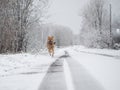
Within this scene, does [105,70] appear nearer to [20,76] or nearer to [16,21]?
[20,76]

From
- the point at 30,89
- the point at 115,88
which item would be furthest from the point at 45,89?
the point at 115,88

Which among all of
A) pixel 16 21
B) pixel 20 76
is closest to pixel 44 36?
pixel 16 21

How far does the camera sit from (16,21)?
24.0m

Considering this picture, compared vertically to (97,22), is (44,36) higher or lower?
lower

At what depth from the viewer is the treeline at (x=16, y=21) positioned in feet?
70.5

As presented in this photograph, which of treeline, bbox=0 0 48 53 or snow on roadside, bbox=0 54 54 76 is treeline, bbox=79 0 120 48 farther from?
snow on roadside, bbox=0 54 54 76

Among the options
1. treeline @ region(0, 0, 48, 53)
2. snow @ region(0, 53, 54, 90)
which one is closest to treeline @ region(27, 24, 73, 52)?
treeline @ region(0, 0, 48, 53)

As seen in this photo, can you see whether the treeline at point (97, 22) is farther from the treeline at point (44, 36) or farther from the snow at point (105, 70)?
the snow at point (105, 70)

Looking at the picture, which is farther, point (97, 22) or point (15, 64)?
point (97, 22)

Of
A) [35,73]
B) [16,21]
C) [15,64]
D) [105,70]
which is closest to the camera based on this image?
[105,70]

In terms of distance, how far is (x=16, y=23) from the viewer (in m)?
24.1

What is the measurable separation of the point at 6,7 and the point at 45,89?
1739 cm

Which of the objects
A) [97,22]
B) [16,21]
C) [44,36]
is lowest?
[44,36]

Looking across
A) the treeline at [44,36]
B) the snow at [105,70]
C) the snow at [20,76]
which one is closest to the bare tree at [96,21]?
the treeline at [44,36]
